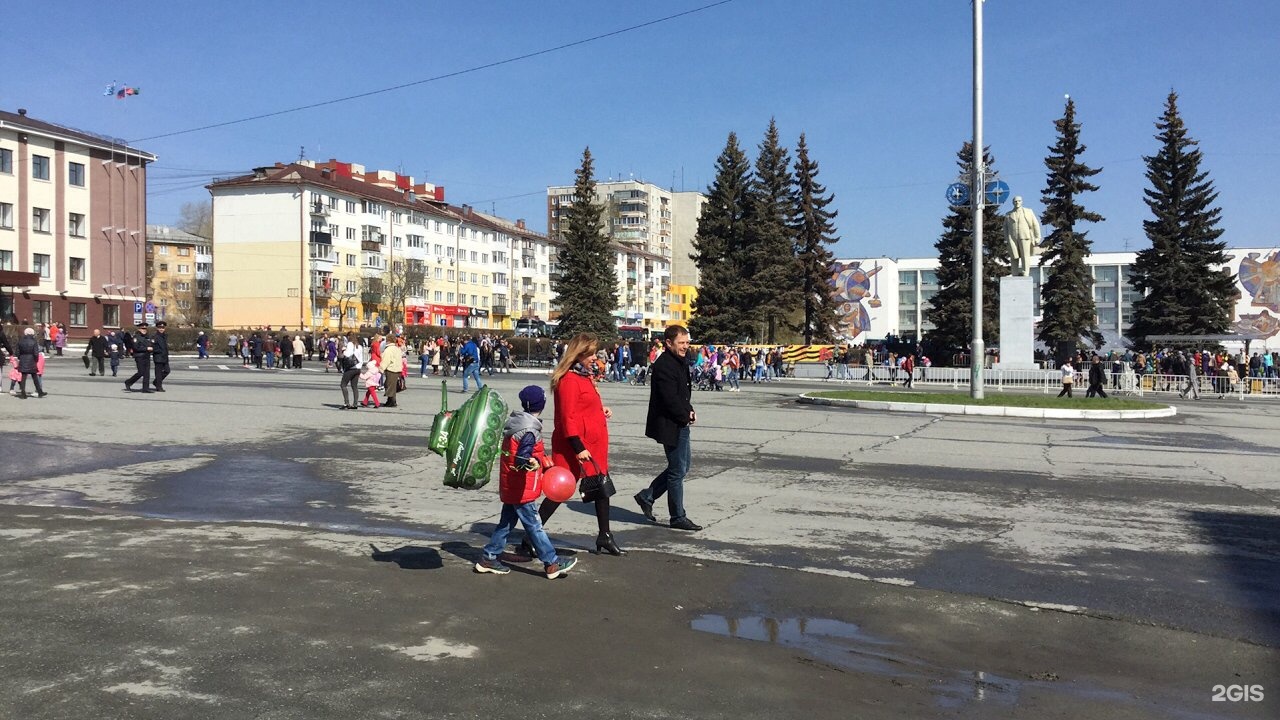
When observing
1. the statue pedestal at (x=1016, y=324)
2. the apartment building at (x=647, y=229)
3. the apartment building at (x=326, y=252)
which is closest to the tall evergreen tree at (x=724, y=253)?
the statue pedestal at (x=1016, y=324)

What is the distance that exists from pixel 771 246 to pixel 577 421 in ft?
186

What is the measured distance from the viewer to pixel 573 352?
7.02 meters

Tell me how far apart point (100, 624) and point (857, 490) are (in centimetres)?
759

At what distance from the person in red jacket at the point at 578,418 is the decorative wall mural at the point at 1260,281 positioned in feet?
348

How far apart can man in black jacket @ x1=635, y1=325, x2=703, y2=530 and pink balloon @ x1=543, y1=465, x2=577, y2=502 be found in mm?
1438

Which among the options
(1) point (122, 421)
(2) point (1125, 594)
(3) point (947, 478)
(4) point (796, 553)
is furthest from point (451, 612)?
(1) point (122, 421)

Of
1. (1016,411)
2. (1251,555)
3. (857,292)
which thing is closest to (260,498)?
(1251,555)

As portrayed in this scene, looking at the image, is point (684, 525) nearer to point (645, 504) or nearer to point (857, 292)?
point (645, 504)

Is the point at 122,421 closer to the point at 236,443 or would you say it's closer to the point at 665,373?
the point at 236,443

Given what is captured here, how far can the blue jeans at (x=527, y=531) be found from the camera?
6.47m

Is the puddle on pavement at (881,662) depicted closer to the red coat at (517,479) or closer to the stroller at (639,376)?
the red coat at (517,479)

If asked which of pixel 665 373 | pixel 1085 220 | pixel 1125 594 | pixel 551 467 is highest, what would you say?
pixel 1085 220

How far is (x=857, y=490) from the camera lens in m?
10.7

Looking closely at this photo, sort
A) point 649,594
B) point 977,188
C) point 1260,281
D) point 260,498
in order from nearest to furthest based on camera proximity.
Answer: point 649,594 < point 260,498 < point 977,188 < point 1260,281
